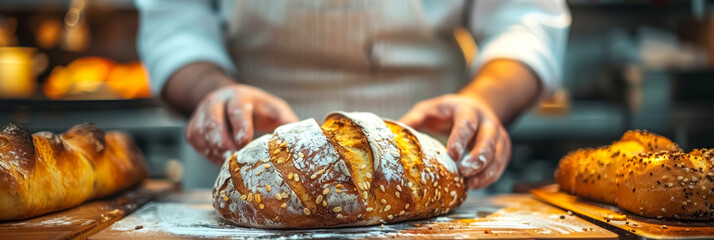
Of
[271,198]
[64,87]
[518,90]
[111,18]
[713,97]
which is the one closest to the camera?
[271,198]

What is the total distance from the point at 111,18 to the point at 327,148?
390cm

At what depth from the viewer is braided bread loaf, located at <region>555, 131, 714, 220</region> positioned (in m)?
1.45

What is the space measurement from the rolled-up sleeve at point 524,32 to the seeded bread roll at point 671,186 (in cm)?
64

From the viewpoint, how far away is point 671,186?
58.6 inches

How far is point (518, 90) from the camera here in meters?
2.10

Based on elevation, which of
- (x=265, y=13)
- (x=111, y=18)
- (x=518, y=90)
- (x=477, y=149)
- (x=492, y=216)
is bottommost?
(x=492, y=216)

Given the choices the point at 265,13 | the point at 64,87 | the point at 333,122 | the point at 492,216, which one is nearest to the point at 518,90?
the point at 492,216

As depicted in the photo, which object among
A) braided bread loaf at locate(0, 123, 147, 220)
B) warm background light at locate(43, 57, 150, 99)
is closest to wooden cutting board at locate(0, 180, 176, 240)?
braided bread loaf at locate(0, 123, 147, 220)

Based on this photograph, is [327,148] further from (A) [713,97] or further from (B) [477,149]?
(A) [713,97]

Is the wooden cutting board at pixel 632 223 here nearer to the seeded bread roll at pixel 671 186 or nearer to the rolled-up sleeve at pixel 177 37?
→ the seeded bread roll at pixel 671 186

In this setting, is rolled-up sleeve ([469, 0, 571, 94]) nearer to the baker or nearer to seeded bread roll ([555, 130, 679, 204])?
the baker

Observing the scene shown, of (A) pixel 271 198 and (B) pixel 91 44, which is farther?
(B) pixel 91 44

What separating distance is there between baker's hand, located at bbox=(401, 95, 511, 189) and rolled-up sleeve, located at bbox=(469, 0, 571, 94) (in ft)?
1.37

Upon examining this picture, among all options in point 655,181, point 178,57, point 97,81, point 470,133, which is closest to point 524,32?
point 470,133
